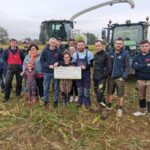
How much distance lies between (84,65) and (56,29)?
10511 mm

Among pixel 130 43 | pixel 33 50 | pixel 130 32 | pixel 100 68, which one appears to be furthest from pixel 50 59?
pixel 130 32

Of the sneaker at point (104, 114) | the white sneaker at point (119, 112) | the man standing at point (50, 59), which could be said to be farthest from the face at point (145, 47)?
the man standing at point (50, 59)

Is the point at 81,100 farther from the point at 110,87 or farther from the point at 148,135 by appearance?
the point at 148,135

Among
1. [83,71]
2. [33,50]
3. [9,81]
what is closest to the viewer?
[83,71]

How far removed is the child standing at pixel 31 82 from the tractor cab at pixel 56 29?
9.17 m

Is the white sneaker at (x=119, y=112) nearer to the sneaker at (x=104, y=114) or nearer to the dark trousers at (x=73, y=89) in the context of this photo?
the sneaker at (x=104, y=114)

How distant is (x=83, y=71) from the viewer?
737 centimetres

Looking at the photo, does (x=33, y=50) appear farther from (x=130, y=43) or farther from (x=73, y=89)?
(x=130, y=43)

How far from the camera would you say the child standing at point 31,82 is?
8266 mm

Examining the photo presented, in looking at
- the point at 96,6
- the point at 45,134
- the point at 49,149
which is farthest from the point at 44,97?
the point at 96,6

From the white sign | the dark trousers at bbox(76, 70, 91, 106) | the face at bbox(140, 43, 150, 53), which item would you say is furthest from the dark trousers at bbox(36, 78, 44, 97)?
the face at bbox(140, 43, 150, 53)

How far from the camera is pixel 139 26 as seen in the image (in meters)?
12.6

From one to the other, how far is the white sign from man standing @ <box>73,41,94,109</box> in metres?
0.15

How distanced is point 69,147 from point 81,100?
2.22 metres
